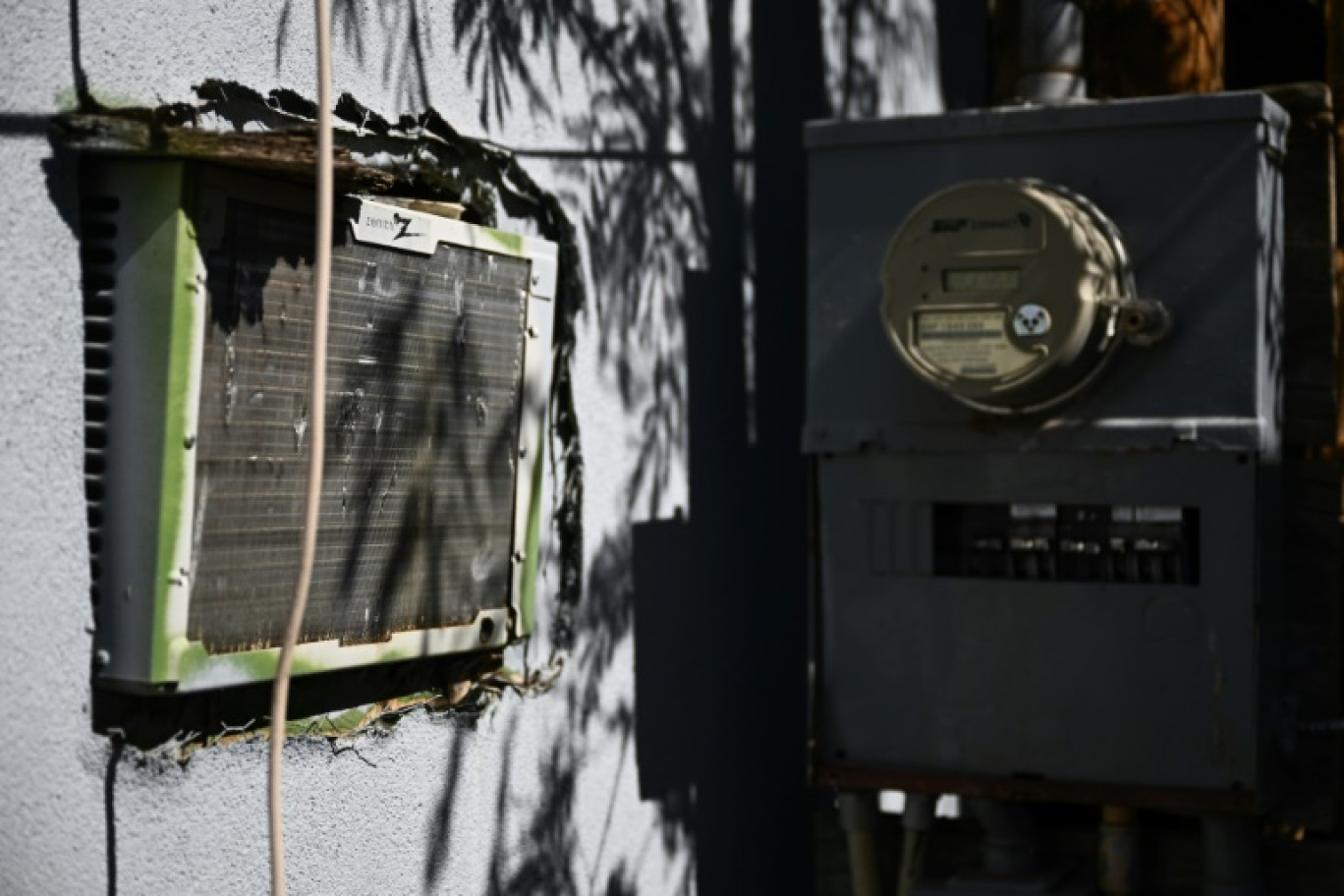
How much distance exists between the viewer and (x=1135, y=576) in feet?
13.4

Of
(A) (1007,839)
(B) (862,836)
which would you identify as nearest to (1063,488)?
(A) (1007,839)

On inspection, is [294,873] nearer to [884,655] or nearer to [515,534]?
[515,534]

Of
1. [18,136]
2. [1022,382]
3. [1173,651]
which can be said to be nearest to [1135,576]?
[1173,651]

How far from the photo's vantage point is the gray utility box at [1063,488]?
13.1 feet

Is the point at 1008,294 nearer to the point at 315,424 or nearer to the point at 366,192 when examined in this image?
the point at 366,192

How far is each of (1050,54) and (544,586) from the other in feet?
6.16

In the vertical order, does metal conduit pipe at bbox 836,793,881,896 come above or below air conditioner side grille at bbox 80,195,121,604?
below

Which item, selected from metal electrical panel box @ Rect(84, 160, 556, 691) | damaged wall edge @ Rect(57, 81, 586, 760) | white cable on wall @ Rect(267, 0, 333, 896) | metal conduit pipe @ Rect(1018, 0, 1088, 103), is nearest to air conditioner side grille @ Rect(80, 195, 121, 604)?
metal electrical panel box @ Rect(84, 160, 556, 691)

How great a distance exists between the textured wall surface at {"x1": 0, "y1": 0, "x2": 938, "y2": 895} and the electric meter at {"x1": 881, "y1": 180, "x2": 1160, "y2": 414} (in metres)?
0.73

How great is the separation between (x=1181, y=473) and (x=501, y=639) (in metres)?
1.49

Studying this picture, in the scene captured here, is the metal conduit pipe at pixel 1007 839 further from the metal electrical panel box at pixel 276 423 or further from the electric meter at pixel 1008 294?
the metal electrical panel box at pixel 276 423

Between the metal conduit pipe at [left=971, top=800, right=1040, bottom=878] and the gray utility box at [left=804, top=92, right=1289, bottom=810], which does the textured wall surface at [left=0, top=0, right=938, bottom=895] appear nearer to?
the gray utility box at [left=804, top=92, right=1289, bottom=810]

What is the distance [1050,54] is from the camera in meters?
4.70

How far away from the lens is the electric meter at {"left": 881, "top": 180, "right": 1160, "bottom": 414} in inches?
156
